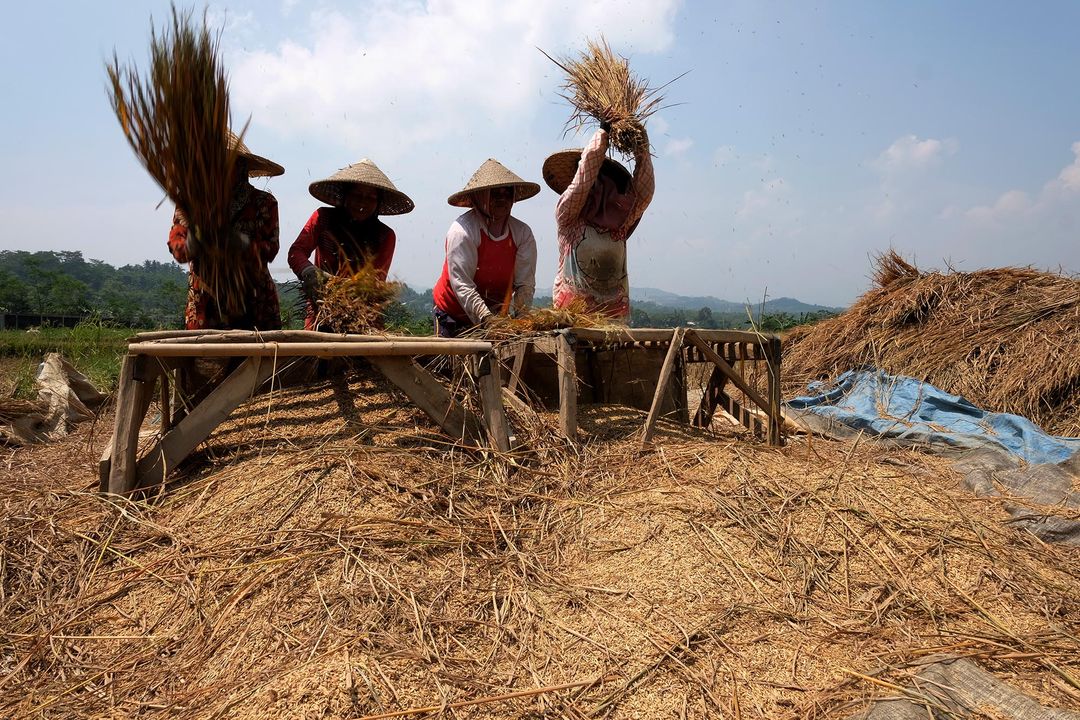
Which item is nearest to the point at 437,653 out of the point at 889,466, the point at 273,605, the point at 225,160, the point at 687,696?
the point at 273,605

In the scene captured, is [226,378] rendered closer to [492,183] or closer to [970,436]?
[492,183]

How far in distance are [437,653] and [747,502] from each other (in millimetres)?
1555

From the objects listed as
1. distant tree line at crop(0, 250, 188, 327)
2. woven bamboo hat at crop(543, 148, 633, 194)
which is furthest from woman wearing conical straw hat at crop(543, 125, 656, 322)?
distant tree line at crop(0, 250, 188, 327)

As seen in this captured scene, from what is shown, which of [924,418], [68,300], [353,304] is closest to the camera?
[353,304]

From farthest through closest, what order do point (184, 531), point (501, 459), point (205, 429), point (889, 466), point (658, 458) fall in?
point (889, 466) → point (658, 458) → point (501, 459) → point (205, 429) → point (184, 531)

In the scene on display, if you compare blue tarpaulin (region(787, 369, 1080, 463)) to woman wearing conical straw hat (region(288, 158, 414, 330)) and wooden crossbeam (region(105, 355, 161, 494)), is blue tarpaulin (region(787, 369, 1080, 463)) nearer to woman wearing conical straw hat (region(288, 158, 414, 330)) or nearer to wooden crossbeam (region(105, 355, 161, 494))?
woman wearing conical straw hat (region(288, 158, 414, 330))

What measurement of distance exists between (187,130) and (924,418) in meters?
5.39

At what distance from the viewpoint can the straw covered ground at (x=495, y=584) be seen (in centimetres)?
194

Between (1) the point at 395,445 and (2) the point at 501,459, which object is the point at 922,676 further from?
(1) the point at 395,445

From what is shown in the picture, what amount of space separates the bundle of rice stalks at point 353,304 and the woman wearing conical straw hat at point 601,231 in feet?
3.61

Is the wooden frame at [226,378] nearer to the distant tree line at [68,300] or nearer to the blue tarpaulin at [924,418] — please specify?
the blue tarpaulin at [924,418]

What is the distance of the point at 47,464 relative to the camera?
3986 mm

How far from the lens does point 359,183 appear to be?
4.08 m

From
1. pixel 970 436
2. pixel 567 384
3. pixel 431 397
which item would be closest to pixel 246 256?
pixel 431 397
